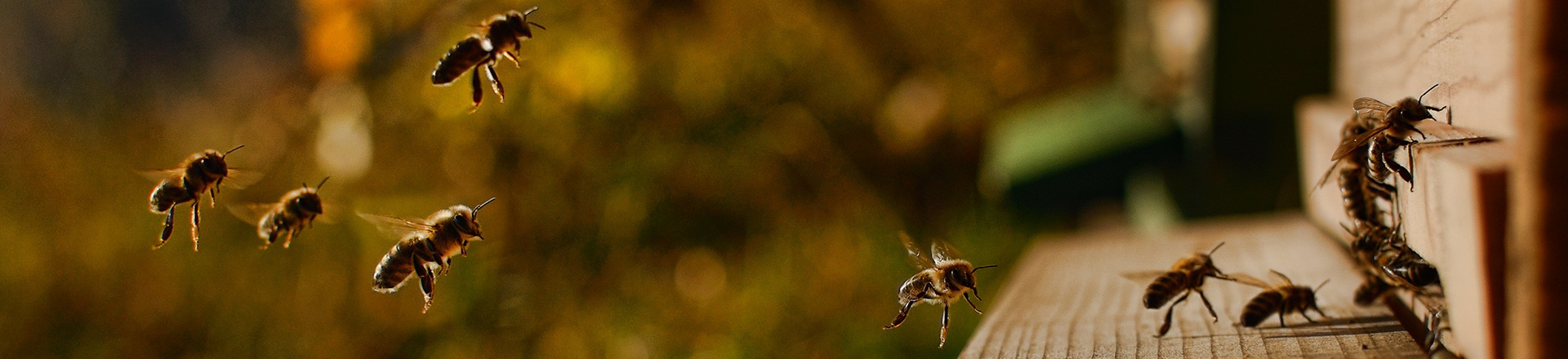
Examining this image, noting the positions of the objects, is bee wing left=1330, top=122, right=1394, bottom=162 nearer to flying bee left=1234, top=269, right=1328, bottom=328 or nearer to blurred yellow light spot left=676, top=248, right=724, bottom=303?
flying bee left=1234, top=269, right=1328, bottom=328

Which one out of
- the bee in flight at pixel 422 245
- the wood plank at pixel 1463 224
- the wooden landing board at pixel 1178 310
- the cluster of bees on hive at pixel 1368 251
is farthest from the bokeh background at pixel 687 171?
the wood plank at pixel 1463 224

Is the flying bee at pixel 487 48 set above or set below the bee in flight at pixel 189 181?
above

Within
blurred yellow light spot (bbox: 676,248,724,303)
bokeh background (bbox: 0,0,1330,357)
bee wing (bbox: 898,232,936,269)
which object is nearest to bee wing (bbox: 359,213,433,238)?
bee wing (bbox: 898,232,936,269)

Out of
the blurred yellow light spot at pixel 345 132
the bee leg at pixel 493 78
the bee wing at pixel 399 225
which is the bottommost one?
the bee wing at pixel 399 225

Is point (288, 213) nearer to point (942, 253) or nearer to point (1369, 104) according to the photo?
point (942, 253)

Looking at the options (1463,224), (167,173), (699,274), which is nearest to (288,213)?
(167,173)

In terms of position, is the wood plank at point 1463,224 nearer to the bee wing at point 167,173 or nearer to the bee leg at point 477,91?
the bee leg at point 477,91
